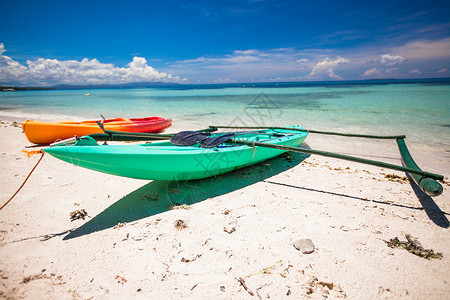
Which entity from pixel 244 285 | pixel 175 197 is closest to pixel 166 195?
pixel 175 197

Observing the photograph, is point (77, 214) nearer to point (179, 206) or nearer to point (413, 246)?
point (179, 206)

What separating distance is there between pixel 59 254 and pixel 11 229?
1.01 meters

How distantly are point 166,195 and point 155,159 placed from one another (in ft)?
2.70

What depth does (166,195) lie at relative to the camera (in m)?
3.57

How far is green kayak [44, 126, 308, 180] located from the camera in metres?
2.71

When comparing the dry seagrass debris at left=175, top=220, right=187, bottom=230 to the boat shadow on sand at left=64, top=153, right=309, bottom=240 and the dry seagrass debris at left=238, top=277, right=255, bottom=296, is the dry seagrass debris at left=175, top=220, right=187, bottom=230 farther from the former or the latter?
the dry seagrass debris at left=238, top=277, right=255, bottom=296

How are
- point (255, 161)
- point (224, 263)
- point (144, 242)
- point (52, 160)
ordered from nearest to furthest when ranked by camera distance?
point (224, 263)
point (144, 242)
point (255, 161)
point (52, 160)

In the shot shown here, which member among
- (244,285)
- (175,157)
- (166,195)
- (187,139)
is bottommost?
(244,285)

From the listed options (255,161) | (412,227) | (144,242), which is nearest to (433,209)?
(412,227)

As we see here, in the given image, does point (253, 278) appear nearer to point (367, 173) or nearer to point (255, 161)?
point (255, 161)

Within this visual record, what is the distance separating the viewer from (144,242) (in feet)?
8.45

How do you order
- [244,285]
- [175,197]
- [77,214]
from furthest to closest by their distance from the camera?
[175,197] < [77,214] < [244,285]

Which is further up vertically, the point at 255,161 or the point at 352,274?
the point at 255,161

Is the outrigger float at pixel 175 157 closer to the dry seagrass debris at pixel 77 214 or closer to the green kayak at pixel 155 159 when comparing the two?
the green kayak at pixel 155 159
